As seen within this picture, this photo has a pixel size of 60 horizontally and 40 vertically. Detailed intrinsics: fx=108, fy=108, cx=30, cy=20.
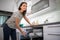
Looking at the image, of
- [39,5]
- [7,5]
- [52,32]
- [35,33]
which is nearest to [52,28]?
[52,32]

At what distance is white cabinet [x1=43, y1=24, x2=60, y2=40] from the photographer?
1.82 meters

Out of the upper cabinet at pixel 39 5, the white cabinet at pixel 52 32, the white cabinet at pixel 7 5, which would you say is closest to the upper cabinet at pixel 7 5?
the white cabinet at pixel 7 5

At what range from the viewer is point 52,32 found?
6.31 ft

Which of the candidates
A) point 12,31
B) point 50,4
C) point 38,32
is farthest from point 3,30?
point 50,4

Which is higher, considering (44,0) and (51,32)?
(44,0)

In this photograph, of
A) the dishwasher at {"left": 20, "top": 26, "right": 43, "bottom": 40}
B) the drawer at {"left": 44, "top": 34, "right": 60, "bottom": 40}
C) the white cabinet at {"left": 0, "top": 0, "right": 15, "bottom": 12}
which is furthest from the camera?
the white cabinet at {"left": 0, "top": 0, "right": 15, "bottom": 12}

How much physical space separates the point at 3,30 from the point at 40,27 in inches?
31.9

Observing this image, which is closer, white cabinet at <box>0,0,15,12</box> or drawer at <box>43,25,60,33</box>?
drawer at <box>43,25,60,33</box>

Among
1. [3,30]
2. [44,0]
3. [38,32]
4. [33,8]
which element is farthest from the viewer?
[33,8]

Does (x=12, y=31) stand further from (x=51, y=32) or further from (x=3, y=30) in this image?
(x=51, y=32)

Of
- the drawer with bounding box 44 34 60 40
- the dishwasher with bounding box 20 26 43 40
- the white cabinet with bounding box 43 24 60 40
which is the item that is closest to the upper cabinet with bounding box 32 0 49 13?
the dishwasher with bounding box 20 26 43 40

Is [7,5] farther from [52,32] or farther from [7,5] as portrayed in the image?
[52,32]

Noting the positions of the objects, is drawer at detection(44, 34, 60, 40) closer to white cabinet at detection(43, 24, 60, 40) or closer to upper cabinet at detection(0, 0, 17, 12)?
white cabinet at detection(43, 24, 60, 40)

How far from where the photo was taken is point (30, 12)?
3.42m
